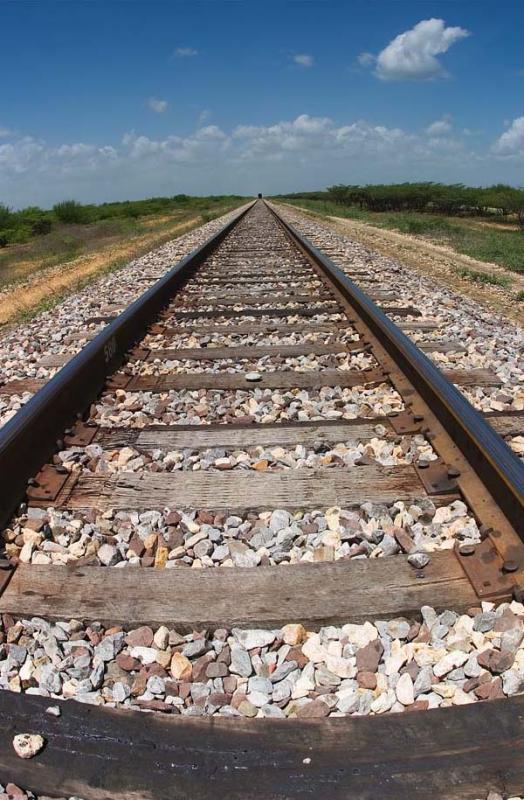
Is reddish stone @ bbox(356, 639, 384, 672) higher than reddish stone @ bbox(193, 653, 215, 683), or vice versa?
reddish stone @ bbox(356, 639, 384, 672)

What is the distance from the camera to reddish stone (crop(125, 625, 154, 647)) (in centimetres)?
180

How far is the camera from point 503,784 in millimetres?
1308

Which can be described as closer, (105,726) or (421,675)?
(105,726)

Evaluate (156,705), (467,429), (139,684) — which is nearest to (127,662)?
(139,684)

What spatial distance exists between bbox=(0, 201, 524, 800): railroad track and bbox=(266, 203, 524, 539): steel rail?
0.02 metres

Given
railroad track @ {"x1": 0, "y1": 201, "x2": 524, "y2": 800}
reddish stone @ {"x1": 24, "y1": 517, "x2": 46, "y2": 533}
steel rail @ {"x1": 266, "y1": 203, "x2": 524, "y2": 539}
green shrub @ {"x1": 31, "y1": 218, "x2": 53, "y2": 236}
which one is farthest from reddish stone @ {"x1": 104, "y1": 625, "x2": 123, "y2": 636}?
green shrub @ {"x1": 31, "y1": 218, "x2": 53, "y2": 236}

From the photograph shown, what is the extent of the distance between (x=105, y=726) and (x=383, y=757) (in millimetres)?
613

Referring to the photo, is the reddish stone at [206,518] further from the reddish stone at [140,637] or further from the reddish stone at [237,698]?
the reddish stone at [237,698]

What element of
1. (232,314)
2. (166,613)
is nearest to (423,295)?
(232,314)

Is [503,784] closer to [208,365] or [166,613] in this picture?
[166,613]

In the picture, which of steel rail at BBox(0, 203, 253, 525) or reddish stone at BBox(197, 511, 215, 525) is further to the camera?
steel rail at BBox(0, 203, 253, 525)

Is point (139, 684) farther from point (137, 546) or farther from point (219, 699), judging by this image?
point (137, 546)

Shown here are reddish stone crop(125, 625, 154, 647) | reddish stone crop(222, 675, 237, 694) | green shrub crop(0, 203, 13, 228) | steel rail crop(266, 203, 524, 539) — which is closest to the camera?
reddish stone crop(222, 675, 237, 694)

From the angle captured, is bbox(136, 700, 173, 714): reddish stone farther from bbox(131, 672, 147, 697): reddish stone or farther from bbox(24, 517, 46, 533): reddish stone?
bbox(24, 517, 46, 533): reddish stone
